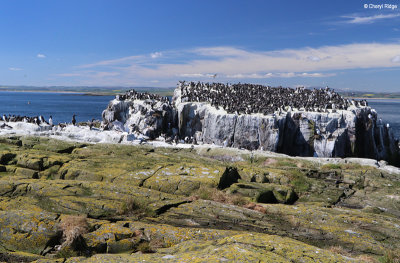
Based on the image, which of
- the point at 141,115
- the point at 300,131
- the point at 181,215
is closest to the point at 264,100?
the point at 300,131

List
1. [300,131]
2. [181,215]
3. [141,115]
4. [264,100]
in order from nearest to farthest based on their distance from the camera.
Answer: [181,215] → [300,131] → [264,100] → [141,115]

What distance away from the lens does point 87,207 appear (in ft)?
43.0

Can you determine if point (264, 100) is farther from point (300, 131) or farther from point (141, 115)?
point (141, 115)

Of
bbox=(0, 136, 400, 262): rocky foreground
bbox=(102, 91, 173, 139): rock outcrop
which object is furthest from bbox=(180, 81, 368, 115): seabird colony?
bbox=(0, 136, 400, 262): rocky foreground

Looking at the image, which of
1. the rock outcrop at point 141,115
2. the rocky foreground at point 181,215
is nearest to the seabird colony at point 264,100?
the rock outcrop at point 141,115

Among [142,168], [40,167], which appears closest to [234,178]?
[142,168]

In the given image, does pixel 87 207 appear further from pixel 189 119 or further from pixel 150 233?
pixel 189 119

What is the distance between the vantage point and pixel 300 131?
6069 centimetres

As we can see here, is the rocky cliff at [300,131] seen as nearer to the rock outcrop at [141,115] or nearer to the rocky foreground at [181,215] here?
the rock outcrop at [141,115]

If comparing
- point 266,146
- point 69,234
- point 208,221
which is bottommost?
point 266,146

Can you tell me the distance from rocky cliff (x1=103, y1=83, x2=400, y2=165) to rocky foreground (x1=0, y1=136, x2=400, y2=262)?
32.8 meters

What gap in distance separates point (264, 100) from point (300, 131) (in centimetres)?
1297

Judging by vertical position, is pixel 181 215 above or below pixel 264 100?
below

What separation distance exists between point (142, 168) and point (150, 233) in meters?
A: 10.1
